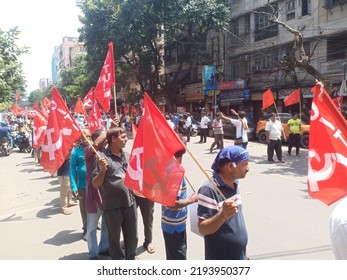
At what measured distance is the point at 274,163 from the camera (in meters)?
10.8

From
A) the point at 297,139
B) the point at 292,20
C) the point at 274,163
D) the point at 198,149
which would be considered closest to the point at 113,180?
the point at 274,163

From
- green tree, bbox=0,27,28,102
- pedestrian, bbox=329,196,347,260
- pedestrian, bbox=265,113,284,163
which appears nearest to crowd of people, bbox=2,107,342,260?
pedestrian, bbox=329,196,347,260

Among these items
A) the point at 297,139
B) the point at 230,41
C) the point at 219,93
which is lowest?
the point at 297,139

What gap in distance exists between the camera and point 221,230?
2389 mm

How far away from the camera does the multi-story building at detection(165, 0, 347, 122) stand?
60.7 feet

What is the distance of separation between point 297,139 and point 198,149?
4288 millimetres

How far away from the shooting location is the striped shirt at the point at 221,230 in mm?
2342

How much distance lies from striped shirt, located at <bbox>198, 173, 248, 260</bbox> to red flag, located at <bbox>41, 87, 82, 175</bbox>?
7.77 ft

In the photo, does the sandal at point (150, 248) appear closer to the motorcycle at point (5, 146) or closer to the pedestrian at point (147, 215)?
the pedestrian at point (147, 215)

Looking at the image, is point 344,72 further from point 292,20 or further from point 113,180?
point 113,180

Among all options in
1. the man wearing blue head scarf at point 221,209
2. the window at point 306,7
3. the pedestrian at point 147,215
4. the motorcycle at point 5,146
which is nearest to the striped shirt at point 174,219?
the man wearing blue head scarf at point 221,209

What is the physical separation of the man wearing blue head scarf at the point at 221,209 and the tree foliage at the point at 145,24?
73.9ft

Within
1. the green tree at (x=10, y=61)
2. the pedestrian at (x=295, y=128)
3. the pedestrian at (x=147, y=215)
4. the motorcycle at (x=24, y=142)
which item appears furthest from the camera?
the motorcycle at (x=24, y=142)

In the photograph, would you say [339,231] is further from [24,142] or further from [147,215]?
[24,142]
